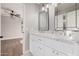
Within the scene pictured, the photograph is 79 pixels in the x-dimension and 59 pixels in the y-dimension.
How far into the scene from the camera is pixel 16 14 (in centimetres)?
156

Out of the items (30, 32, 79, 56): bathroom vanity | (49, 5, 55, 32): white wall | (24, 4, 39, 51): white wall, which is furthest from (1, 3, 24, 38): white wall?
(49, 5, 55, 32): white wall

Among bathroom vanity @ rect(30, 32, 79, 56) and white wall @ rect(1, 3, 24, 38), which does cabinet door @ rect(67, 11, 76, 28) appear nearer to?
bathroom vanity @ rect(30, 32, 79, 56)

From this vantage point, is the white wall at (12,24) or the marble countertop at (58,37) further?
the white wall at (12,24)

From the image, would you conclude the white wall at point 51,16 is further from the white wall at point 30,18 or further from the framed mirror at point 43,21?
the white wall at point 30,18

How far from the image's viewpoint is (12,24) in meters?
1.56

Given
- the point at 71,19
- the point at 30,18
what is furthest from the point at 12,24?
the point at 71,19

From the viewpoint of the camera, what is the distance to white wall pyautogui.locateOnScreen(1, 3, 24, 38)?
1554mm

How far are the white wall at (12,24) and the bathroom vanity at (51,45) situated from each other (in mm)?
220

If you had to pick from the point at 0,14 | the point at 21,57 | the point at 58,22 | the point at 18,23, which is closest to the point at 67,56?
the point at 58,22

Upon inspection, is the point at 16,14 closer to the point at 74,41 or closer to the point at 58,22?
the point at 58,22

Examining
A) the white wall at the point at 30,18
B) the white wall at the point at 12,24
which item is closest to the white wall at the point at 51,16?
the white wall at the point at 30,18

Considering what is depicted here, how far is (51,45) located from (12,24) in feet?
2.03

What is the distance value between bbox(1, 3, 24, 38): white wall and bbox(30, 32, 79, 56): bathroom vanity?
0.72 ft

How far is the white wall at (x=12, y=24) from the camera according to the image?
1554mm
